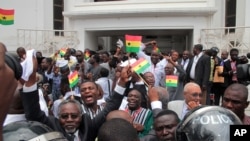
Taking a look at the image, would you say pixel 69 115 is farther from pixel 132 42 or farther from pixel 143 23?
pixel 143 23

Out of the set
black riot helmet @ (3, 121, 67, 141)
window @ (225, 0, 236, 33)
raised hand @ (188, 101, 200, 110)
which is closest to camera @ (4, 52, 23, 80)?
black riot helmet @ (3, 121, 67, 141)

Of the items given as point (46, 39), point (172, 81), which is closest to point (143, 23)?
point (46, 39)

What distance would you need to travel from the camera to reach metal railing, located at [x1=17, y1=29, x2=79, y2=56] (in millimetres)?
16781

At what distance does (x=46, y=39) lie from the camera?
710 inches

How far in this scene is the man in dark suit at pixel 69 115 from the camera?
3.19 m

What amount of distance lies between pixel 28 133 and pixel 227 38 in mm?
14084

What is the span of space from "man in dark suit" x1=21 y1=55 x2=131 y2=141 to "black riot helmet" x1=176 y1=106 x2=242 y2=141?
1553 millimetres

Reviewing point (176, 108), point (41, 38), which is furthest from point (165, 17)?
point (176, 108)

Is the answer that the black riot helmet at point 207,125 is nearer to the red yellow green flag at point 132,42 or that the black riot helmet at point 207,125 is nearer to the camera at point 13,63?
the camera at point 13,63

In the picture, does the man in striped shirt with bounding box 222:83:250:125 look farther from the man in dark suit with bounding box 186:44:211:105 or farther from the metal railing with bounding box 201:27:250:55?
the metal railing with bounding box 201:27:250:55

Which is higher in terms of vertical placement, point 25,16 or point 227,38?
point 25,16

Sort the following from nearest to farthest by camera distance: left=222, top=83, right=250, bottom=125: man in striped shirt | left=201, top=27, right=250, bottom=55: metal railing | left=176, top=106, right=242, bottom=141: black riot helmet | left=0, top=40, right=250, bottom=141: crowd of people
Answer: left=176, top=106, right=242, bottom=141: black riot helmet < left=0, top=40, right=250, bottom=141: crowd of people < left=222, top=83, right=250, bottom=125: man in striped shirt < left=201, top=27, right=250, bottom=55: metal railing

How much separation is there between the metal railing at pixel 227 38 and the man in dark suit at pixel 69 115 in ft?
37.7

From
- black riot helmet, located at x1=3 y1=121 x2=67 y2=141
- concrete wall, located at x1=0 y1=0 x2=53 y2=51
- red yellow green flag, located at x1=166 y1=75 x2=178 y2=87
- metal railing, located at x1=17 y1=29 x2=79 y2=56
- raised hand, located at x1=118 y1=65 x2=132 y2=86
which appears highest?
concrete wall, located at x1=0 y1=0 x2=53 y2=51
